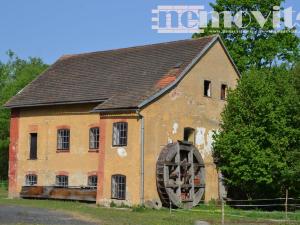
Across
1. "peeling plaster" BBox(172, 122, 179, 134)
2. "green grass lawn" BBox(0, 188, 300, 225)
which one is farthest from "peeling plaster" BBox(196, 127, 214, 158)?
"green grass lawn" BBox(0, 188, 300, 225)

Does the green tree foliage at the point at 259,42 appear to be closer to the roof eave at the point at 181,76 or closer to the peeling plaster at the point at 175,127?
the roof eave at the point at 181,76

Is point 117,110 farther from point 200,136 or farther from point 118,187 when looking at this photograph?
point 200,136

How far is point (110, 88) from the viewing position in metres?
31.8

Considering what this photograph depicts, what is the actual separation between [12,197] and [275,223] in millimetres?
18024

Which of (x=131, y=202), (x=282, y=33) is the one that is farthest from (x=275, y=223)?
(x=282, y=33)

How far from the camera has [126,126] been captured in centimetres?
2862

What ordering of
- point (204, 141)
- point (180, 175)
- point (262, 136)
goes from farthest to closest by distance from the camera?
1. point (204, 141)
2. point (262, 136)
3. point (180, 175)

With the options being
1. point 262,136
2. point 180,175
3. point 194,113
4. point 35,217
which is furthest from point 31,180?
point 262,136

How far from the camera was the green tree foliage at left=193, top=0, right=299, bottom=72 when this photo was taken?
42250 millimetres

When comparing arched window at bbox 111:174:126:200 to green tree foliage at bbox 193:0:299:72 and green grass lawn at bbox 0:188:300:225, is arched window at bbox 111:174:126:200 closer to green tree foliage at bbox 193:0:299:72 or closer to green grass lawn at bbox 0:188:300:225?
green grass lawn at bbox 0:188:300:225

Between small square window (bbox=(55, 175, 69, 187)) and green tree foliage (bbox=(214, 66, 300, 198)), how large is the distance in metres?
8.28

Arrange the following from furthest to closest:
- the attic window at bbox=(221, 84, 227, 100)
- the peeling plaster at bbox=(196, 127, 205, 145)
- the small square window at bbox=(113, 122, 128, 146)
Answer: the attic window at bbox=(221, 84, 227, 100)
the peeling plaster at bbox=(196, 127, 205, 145)
the small square window at bbox=(113, 122, 128, 146)

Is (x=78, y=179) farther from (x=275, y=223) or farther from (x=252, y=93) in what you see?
(x=275, y=223)

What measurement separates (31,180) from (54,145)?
108 inches
